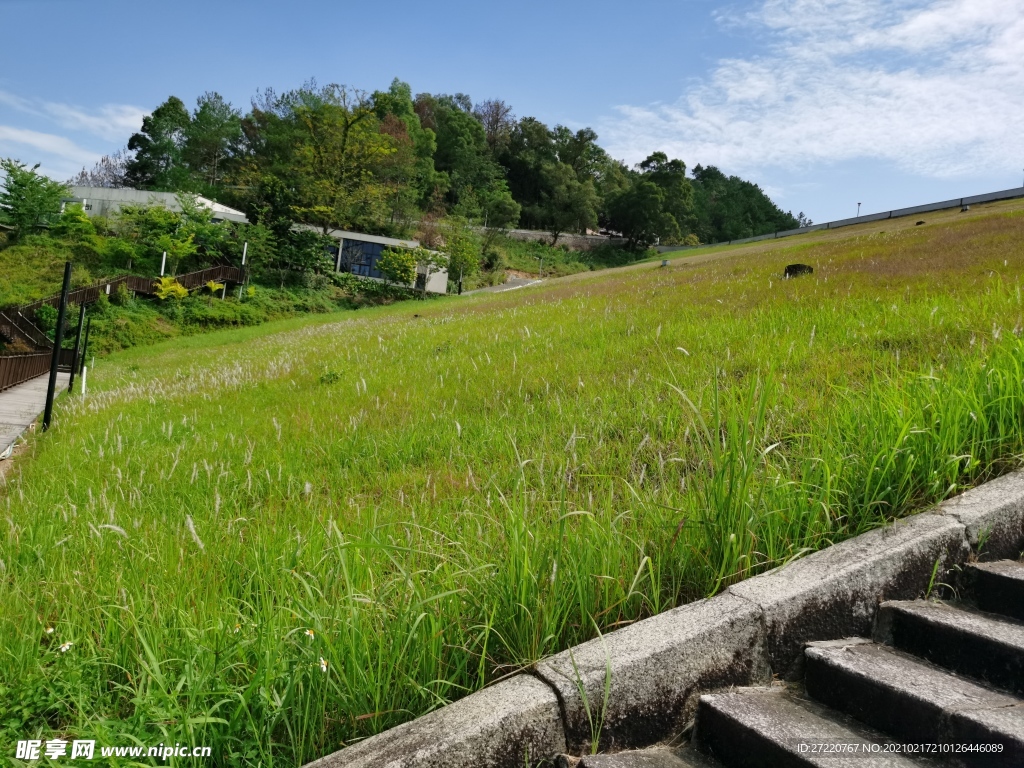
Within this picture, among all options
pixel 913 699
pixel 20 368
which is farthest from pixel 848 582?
pixel 20 368

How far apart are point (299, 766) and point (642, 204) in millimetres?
88014

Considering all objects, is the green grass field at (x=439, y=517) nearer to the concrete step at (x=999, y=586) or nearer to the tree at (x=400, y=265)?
the concrete step at (x=999, y=586)

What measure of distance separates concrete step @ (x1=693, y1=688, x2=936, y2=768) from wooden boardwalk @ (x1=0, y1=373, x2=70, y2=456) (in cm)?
A: 952

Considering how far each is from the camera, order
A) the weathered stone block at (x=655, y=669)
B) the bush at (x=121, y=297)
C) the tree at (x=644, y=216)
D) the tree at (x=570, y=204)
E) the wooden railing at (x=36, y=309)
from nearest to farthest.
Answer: the weathered stone block at (x=655, y=669)
the wooden railing at (x=36, y=309)
the bush at (x=121, y=297)
the tree at (x=570, y=204)
the tree at (x=644, y=216)

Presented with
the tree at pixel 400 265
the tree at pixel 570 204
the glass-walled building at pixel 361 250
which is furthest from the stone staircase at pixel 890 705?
the tree at pixel 570 204

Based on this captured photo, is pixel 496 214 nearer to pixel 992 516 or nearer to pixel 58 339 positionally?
pixel 58 339

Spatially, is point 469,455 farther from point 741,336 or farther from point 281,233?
point 281,233

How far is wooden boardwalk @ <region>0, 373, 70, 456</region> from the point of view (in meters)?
10.5

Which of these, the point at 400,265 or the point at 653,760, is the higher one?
the point at 400,265

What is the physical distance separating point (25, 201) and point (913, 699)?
209ft

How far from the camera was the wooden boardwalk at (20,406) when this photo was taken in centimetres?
1053

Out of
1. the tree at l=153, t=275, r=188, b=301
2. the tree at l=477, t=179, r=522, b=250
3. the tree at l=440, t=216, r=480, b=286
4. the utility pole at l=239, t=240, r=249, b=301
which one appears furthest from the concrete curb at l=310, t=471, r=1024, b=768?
the tree at l=477, t=179, r=522, b=250

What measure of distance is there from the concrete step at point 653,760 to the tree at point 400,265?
4954cm

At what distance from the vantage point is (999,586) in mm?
2727
